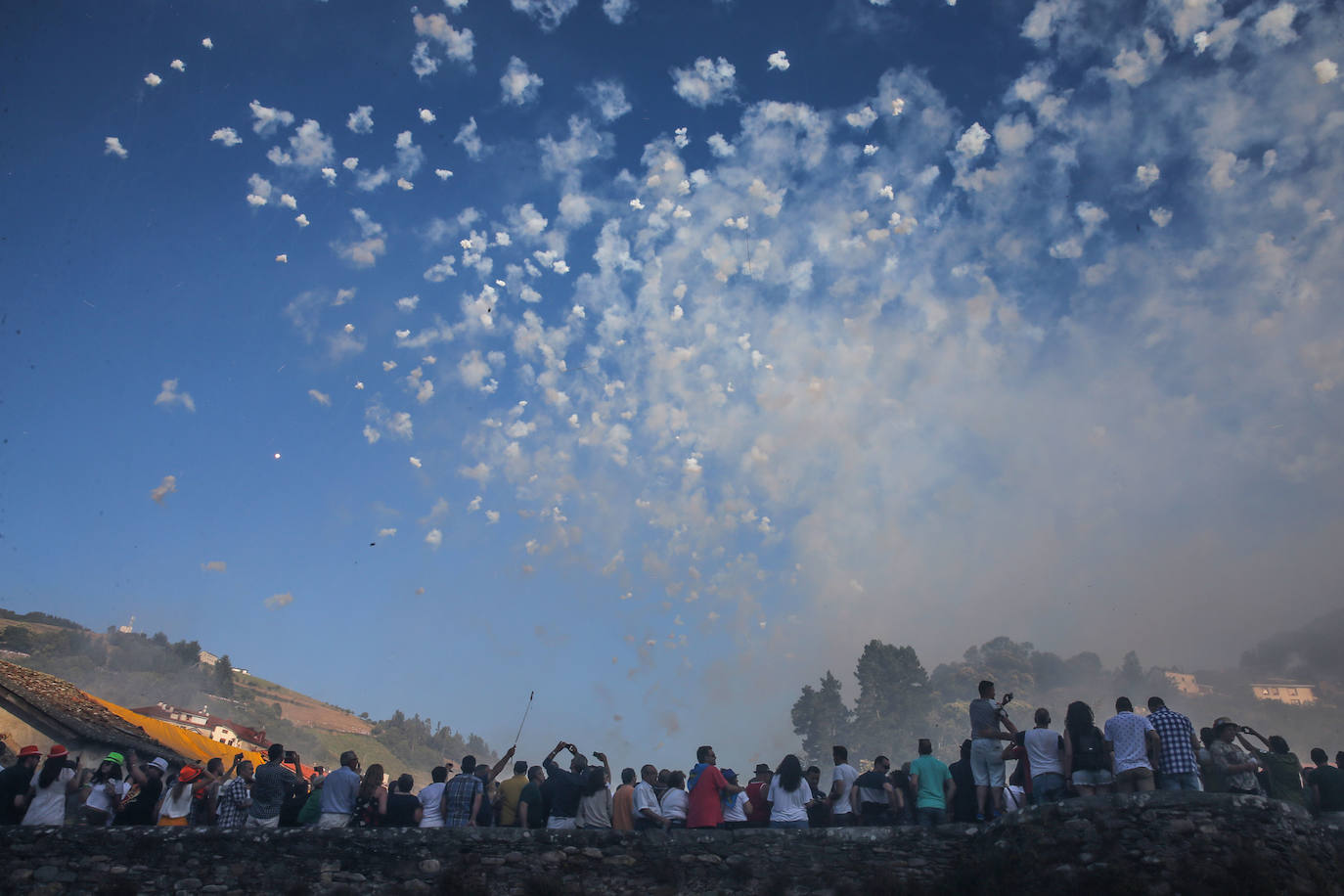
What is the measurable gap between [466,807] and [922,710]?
10990 cm

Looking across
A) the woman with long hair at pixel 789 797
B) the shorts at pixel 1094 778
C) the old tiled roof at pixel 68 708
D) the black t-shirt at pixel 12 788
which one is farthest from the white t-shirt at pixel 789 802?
the old tiled roof at pixel 68 708

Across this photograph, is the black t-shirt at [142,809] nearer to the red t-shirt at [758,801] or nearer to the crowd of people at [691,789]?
the crowd of people at [691,789]

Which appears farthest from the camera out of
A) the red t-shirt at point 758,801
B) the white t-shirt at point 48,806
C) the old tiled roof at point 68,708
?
the old tiled roof at point 68,708

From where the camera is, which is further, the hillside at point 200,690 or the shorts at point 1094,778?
the hillside at point 200,690

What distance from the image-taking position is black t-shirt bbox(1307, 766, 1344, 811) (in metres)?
11.2

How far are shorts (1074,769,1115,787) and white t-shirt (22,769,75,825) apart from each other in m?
15.3

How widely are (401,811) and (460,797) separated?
92cm

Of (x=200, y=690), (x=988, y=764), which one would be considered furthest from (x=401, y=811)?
(x=200, y=690)

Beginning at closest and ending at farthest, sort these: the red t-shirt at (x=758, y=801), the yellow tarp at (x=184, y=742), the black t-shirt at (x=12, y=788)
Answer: the black t-shirt at (x=12, y=788), the red t-shirt at (x=758, y=801), the yellow tarp at (x=184, y=742)

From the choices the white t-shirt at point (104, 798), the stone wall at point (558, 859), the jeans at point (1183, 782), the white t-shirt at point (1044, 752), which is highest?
the white t-shirt at point (1044, 752)

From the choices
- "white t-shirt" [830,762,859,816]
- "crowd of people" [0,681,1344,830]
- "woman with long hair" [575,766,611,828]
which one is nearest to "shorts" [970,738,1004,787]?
"crowd of people" [0,681,1344,830]

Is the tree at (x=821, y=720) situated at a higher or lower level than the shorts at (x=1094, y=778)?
higher

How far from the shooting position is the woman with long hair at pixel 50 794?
11430 millimetres

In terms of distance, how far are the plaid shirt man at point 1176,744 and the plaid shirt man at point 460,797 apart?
1036cm
